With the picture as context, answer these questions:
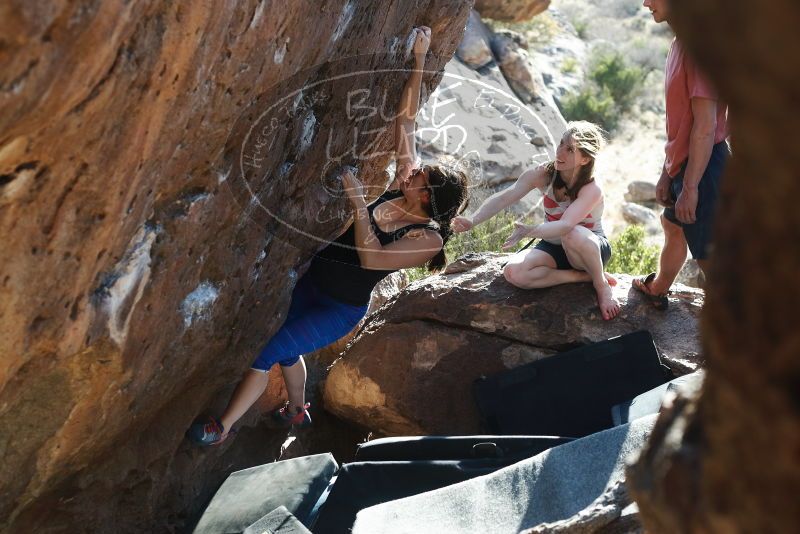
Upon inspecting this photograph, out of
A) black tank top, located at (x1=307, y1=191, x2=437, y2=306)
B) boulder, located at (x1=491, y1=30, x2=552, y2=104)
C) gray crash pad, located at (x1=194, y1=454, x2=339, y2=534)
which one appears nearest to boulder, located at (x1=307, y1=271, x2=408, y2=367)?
black tank top, located at (x1=307, y1=191, x2=437, y2=306)

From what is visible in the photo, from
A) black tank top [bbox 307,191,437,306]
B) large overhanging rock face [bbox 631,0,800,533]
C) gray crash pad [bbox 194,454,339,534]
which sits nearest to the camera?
large overhanging rock face [bbox 631,0,800,533]

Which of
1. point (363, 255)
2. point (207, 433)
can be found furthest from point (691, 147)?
point (207, 433)

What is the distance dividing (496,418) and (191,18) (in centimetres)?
257

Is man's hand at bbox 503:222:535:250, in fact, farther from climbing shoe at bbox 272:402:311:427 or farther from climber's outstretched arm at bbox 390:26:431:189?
climbing shoe at bbox 272:402:311:427

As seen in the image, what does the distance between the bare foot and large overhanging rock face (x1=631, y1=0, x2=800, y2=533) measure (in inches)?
125

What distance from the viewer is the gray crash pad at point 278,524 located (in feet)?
10.2

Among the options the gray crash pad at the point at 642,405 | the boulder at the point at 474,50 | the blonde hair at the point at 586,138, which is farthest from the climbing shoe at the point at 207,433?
the boulder at the point at 474,50

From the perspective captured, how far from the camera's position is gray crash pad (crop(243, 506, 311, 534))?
10.2 ft

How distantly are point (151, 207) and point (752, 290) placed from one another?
1.99 meters

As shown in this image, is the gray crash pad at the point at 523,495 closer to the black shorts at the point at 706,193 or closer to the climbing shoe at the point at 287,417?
the black shorts at the point at 706,193

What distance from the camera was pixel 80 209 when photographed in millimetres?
2467

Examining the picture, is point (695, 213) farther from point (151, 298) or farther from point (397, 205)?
point (151, 298)

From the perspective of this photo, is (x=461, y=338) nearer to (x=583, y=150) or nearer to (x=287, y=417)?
(x=287, y=417)

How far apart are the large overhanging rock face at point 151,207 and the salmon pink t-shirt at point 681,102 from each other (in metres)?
1.16
